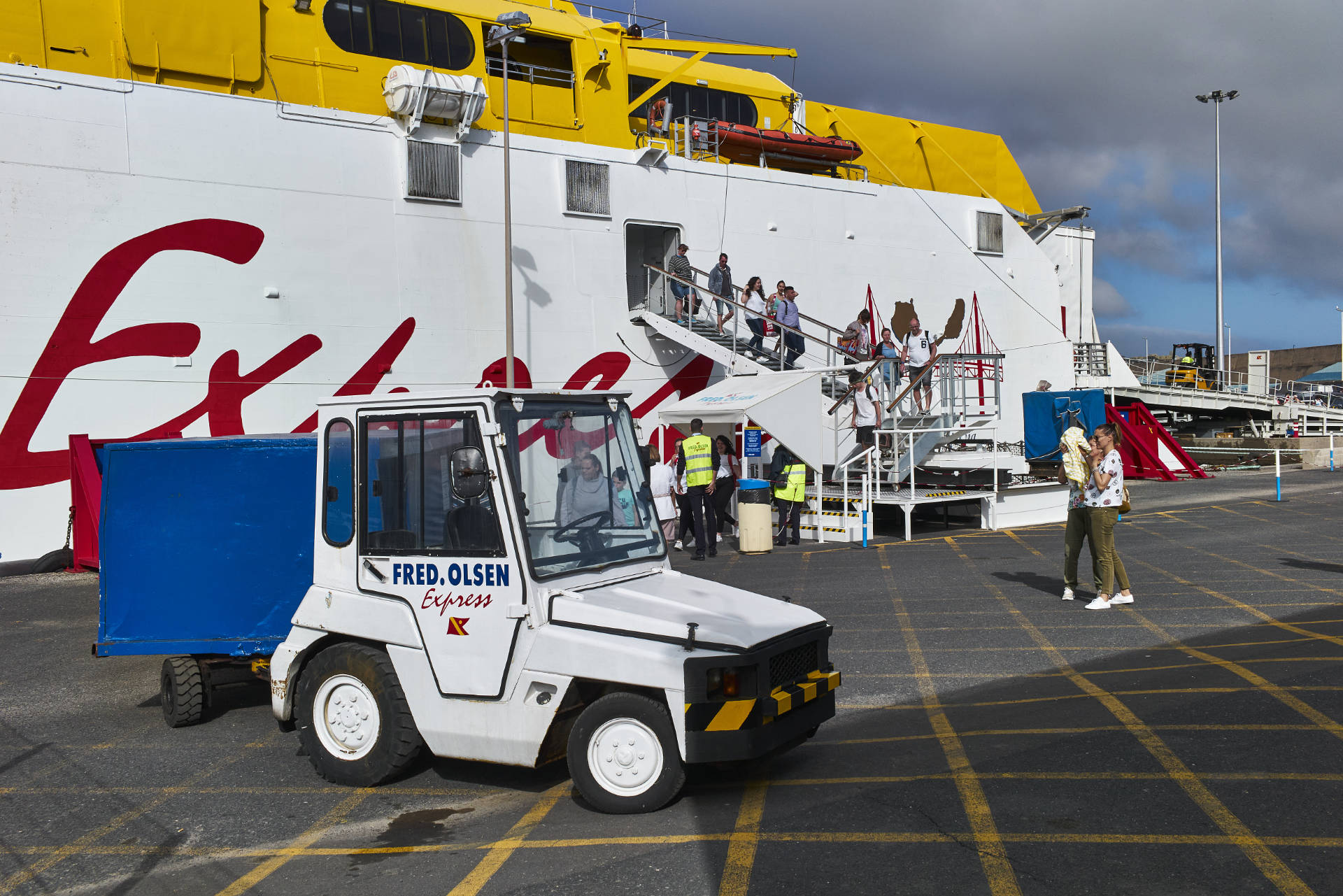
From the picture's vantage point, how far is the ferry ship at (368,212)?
14734 millimetres

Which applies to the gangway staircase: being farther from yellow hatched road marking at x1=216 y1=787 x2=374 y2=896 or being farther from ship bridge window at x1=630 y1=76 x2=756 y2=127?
yellow hatched road marking at x1=216 y1=787 x2=374 y2=896

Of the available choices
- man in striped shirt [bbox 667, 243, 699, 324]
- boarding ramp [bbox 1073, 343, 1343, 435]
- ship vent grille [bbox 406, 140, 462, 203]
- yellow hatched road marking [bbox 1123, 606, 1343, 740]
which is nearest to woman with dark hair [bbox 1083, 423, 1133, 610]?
yellow hatched road marking [bbox 1123, 606, 1343, 740]

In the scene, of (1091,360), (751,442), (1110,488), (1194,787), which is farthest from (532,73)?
(1091,360)

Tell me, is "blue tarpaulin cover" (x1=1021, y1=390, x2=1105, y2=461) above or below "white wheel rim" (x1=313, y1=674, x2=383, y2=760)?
above

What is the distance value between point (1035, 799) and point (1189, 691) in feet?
8.19

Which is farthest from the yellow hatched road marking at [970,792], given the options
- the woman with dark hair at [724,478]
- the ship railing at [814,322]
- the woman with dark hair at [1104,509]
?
the ship railing at [814,322]

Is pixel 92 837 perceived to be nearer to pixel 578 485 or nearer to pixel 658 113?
pixel 578 485

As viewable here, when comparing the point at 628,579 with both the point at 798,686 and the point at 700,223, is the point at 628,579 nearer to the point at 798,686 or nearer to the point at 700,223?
the point at 798,686

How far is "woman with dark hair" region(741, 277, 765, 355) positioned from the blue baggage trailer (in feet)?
44.9

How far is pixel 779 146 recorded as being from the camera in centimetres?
2208

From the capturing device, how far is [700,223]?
2100 centimetres

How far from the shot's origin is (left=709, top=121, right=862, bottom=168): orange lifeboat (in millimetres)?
21609

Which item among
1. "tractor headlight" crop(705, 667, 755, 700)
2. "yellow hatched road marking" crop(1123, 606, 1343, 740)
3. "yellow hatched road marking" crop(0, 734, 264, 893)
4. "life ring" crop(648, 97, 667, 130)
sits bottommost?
"yellow hatched road marking" crop(0, 734, 264, 893)

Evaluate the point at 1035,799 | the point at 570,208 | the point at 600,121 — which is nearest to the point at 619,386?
the point at 570,208
